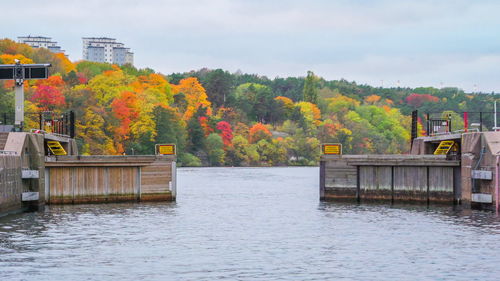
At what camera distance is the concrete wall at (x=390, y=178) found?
60.8 metres

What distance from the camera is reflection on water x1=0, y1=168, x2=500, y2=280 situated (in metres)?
32.7

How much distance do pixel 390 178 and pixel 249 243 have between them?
24.7 m

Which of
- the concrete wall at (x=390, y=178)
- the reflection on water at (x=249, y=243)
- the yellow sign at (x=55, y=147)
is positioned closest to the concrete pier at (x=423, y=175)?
the concrete wall at (x=390, y=178)

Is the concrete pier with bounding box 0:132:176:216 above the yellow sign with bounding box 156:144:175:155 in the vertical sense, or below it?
below

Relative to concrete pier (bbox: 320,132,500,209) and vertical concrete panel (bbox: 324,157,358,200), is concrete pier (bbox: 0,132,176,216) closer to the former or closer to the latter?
vertical concrete panel (bbox: 324,157,358,200)

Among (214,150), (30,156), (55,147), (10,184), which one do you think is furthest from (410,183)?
(214,150)

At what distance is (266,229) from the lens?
4731 cm

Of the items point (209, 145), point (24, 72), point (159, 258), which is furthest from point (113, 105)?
point (159, 258)

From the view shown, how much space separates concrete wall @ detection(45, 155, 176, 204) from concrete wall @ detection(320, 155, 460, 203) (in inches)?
508

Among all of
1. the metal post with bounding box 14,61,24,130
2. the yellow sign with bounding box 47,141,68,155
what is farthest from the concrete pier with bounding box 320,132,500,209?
the metal post with bounding box 14,61,24,130

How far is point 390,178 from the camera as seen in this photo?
63.0 m

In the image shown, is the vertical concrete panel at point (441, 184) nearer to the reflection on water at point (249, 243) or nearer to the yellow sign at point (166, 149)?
the reflection on water at point (249, 243)

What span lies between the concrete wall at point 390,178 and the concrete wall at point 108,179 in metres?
12.9

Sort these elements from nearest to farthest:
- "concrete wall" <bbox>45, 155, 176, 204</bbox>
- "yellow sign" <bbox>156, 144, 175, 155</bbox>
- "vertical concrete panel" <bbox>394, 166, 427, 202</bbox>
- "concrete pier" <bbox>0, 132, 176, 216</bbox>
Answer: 1. "concrete pier" <bbox>0, 132, 176, 216</bbox>
2. "concrete wall" <bbox>45, 155, 176, 204</bbox>
3. "vertical concrete panel" <bbox>394, 166, 427, 202</bbox>
4. "yellow sign" <bbox>156, 144, 175, 155</bbox>
